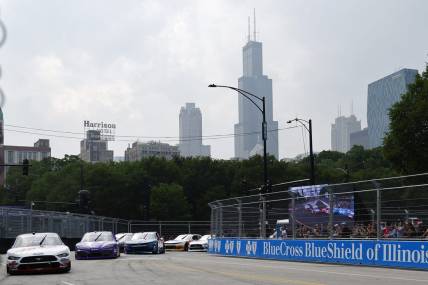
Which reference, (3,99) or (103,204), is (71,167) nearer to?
(103,204)

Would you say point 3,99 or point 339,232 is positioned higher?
point 3,99

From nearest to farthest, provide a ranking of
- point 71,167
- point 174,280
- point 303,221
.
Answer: point 174,280, point 303,221, point 71,167

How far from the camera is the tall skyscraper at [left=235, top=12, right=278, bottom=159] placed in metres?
102

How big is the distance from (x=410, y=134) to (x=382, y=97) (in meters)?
93.6

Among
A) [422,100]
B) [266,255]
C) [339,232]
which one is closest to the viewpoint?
[339,232]

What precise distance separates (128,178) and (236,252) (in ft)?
251

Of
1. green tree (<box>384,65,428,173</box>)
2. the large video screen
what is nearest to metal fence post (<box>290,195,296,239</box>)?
the large video screen

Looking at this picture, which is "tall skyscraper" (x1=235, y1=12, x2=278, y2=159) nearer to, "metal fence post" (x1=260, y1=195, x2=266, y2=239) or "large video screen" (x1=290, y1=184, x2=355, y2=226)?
"metal fence post" (x1=260, y1=195, x2=266, y2=239)

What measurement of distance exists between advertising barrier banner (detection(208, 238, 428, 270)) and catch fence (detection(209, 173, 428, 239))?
0.28 metres

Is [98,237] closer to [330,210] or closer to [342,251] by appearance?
[330,210]

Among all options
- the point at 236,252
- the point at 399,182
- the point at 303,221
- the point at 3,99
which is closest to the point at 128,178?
the point at 236,252

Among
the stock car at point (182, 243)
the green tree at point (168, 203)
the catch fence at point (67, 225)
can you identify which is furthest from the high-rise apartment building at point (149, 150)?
the stock car at point (182, 243)

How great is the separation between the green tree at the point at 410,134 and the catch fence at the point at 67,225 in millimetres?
19783

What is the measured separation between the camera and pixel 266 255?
29875mm
